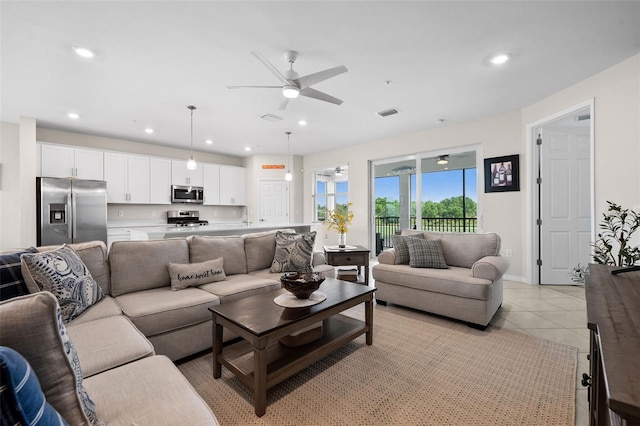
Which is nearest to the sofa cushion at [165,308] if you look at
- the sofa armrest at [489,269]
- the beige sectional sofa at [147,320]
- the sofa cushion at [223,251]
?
the beige sectional sofa at [147,320]

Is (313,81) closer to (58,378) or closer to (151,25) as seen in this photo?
(151,25)

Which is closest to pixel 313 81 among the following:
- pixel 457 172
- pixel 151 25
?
pixel 151 25

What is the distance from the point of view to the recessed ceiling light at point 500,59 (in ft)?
9.09

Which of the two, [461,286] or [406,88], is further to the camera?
[406,88]

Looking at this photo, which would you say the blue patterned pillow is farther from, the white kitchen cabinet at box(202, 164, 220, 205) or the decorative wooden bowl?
the white kitchen cabinet at box(202, 164, 220, 205)

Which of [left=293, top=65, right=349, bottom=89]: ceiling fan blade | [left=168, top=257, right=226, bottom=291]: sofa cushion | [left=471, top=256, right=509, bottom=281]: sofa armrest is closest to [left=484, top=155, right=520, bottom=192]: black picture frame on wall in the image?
[left=471, top=256, right=509, bottom=281]: sofa armrest

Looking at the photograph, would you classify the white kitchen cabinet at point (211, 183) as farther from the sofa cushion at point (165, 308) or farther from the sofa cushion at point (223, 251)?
the sofa cushion at point (165, 308)

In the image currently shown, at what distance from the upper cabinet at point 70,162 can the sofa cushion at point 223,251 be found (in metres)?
3.69

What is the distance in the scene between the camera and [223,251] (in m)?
3.04

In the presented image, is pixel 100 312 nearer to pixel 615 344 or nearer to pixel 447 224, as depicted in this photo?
pixel 615 344

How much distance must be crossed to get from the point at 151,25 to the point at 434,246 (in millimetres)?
3545

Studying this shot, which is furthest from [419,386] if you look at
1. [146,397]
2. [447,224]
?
[447,224]

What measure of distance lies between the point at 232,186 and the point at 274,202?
3.81 feet

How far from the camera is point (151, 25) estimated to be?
7.55 ft
